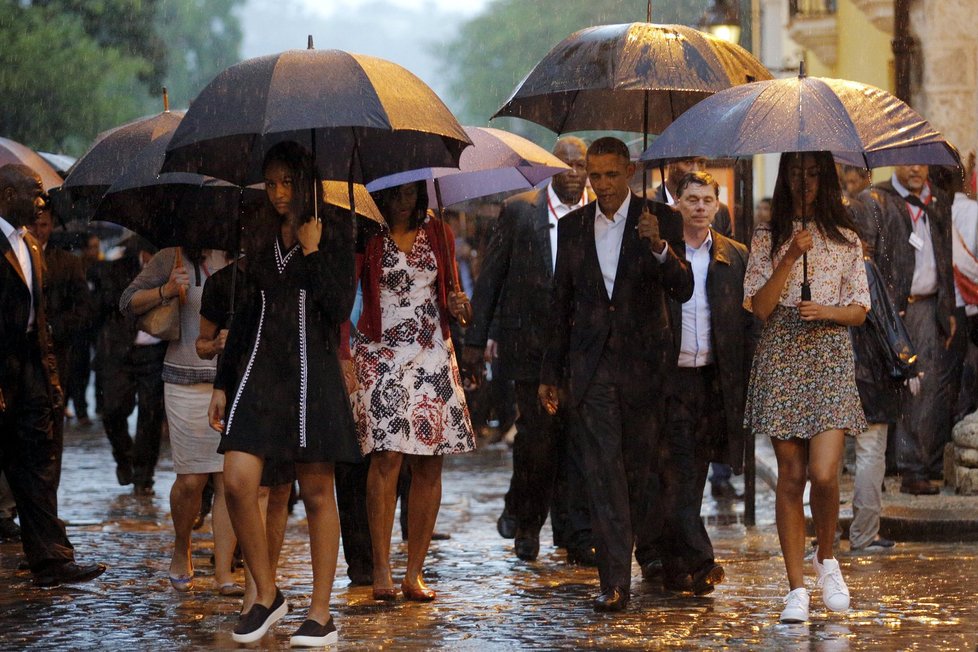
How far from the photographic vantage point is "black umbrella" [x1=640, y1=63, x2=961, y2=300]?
7.79 meters

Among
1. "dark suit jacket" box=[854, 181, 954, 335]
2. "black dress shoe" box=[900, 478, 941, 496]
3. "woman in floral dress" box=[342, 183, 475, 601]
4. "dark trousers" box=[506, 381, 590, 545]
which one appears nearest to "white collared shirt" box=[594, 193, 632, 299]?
"woman in floral dress" box=[342, 183, 475, 601]

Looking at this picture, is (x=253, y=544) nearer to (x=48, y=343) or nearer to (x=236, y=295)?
(x=236, y=295)

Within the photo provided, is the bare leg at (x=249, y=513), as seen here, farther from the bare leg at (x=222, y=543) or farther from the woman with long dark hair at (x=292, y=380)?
the bare leg at (x=222, y=543)

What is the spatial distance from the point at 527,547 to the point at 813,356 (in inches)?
109

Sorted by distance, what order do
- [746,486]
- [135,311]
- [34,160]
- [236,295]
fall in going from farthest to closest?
[746,486] < [34,160] < [135,311] < [236,295]

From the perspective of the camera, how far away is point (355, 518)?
969 cm

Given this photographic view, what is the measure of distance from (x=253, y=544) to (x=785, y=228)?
109 inches

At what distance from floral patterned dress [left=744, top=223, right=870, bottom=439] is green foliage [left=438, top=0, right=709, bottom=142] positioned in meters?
61.4

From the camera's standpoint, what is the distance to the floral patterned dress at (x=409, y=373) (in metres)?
8.94

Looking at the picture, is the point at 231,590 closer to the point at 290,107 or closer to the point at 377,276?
the point at 377,276

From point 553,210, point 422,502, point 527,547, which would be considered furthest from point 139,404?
point 422,502

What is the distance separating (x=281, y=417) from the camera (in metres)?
7.71

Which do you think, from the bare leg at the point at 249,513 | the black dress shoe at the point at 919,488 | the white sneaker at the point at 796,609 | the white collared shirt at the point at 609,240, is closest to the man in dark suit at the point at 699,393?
the white collared shirt at the point at 609,240

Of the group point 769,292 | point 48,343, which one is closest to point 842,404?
point 769,292
